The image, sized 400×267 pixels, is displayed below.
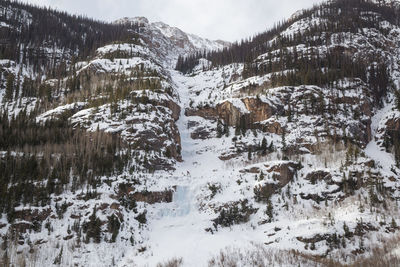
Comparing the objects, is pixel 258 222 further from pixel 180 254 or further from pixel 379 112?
pixel 379 112

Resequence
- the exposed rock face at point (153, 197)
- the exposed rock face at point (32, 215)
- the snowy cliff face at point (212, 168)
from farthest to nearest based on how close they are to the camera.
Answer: the exposed rock face at point (153, 197)
the exposed rock face at point (32, 215)
the snowy cliff face at point (212, 168)

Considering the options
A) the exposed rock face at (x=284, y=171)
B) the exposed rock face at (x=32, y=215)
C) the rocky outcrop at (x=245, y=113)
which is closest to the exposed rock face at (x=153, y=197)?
the exposed rock face at (x=32, y=215)

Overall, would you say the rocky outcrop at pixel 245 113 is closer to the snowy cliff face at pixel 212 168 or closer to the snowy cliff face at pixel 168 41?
the snowy cliff face at pixel 212 168

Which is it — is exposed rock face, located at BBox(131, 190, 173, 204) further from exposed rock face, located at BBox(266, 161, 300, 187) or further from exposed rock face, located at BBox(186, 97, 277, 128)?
exposed rock face, located at BBox(186, 97, 277, 128)

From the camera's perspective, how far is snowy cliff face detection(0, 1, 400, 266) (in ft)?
69.5

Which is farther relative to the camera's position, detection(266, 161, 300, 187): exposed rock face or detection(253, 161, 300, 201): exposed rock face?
detection(266, 161, 300, 187): exposed rock face

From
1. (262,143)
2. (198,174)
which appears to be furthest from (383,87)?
(198,174)

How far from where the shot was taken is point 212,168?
37625 mm

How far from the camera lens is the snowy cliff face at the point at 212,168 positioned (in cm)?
2119

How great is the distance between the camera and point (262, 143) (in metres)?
39.5

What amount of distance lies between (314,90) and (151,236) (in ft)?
124

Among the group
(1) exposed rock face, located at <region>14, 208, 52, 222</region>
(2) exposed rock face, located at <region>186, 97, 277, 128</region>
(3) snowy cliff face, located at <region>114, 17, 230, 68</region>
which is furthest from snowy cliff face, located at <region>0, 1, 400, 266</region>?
(3) snowy cliff face, located at <region>114, 17, 230, 68</region>

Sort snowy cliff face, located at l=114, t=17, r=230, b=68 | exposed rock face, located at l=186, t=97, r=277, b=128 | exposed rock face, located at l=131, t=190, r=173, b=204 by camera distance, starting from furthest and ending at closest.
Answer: snowy cliff face, located at l=114, t=17, r=230, b=68 → exposed rock face, located at l=186, t=97, r=277, b=128 → exposed rock face, located at l=131, t=190, r=173, b=204

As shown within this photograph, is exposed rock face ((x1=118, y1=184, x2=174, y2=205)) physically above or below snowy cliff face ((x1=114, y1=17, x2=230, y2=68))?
below
